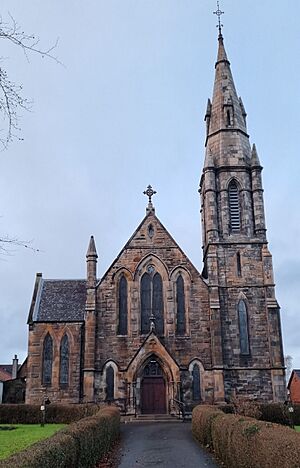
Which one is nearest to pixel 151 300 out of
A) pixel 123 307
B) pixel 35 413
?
pixel 123 307

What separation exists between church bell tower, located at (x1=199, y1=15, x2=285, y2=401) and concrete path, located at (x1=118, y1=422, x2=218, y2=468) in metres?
7.33

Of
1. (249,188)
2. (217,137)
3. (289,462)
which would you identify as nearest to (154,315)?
(249,188)

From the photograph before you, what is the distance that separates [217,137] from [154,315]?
14.7 meters

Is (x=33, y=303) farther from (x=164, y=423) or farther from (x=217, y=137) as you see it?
(x=217, y=137)

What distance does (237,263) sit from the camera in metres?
36.5

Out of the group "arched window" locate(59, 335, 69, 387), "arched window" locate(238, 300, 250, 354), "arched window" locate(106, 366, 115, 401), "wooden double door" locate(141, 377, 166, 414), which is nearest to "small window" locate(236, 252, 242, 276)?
"arched window" locate(238, 300, 250, 354)

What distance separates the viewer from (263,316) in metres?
35.0

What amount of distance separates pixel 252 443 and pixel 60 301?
28.0 metres

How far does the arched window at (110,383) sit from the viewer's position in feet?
110

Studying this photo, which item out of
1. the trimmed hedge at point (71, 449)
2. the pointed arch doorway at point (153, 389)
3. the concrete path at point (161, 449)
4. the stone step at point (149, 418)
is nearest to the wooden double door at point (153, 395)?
the pointed arch doorway at point (153, 389)

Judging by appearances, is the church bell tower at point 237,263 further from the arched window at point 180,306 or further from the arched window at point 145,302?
the arched window at point 145,302

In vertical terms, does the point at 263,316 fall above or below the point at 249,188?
below

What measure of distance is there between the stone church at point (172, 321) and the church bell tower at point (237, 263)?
0.22 ft

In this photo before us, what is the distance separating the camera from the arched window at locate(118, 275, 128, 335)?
35.2 m
